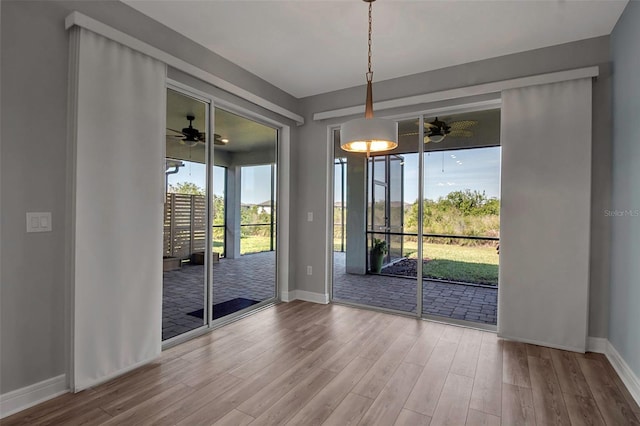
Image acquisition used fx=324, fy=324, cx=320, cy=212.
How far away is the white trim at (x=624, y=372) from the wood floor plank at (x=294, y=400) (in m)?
2.07

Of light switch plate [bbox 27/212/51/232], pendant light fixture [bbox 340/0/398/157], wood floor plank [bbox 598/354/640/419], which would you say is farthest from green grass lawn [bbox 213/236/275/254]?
wood floor plank [bbox 598/354/640/419]

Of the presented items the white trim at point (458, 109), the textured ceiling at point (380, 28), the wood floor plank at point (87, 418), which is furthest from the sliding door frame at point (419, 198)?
the wood floor plank at point (87, 418)

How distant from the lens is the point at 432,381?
240 cm

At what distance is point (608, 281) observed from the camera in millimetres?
2926

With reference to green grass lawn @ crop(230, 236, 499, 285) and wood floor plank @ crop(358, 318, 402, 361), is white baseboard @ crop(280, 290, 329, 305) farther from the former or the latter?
wood floor plank @ crop(358, 318, 402, 361)

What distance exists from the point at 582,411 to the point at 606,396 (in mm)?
348

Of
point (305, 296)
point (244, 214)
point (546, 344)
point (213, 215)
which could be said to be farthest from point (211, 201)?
point (546, 344)

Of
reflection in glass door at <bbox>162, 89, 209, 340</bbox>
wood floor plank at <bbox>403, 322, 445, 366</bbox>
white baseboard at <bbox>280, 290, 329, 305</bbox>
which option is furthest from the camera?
white baseboard at <bbox>280, 290, 329, 305</bbox>

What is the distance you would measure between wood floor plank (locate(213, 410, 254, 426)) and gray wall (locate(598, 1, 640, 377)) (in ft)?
8.72

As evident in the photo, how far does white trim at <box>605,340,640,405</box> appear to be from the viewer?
2.22m

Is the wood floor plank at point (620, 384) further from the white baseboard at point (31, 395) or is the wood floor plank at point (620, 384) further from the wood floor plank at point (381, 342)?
the white baseboard at point (31, 395)

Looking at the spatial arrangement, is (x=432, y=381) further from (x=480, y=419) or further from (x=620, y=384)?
(x=620, y=384)

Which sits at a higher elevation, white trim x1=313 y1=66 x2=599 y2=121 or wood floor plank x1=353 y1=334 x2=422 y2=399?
white trim x1=313 y1=66 x2=599 y2=121

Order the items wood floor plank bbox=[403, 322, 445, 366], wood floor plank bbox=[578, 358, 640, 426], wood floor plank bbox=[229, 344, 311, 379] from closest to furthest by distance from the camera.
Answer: wood floor plank bbox=[578, 358, 640, 426] → wood floor plank bbox=[229, 344, 311, 379] → wood floor plank bbox=[403, 322, 445, 366]
